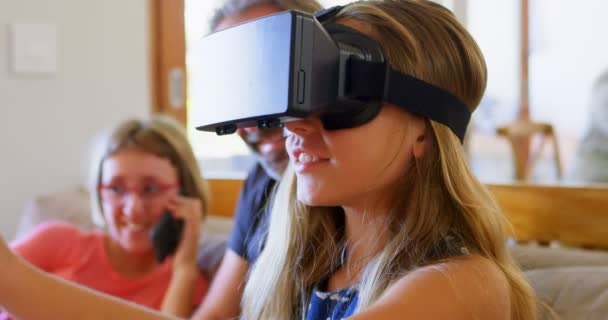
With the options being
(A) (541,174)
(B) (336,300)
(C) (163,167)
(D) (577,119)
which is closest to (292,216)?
(B) (336,300)

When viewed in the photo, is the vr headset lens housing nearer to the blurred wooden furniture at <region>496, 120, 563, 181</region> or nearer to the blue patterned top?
the blue patterned top

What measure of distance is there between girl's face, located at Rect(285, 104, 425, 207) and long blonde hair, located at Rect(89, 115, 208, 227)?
0.83m

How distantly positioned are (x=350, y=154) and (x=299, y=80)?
0.17m

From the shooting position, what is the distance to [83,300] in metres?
0.81

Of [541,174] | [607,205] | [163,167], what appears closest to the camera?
[607,205]

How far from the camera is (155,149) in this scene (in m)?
1.72

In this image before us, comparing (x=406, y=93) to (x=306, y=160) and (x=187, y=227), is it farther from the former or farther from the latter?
(x=187, y=227)

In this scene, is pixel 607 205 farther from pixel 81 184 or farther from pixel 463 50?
pixel 81 184

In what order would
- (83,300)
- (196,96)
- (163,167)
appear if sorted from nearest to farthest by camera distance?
1. (83,300)
2. (196,96)
3. (163,167)

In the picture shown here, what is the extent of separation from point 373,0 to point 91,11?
1.53 meters

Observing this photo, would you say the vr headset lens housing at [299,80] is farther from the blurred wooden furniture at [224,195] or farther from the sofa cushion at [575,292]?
the blurred wooden furniture at [224,195]

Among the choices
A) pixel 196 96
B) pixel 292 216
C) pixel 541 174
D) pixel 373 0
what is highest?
pixel 373 0

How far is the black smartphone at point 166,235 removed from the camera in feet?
5.64

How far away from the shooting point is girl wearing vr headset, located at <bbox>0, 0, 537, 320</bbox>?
86 centimetres
